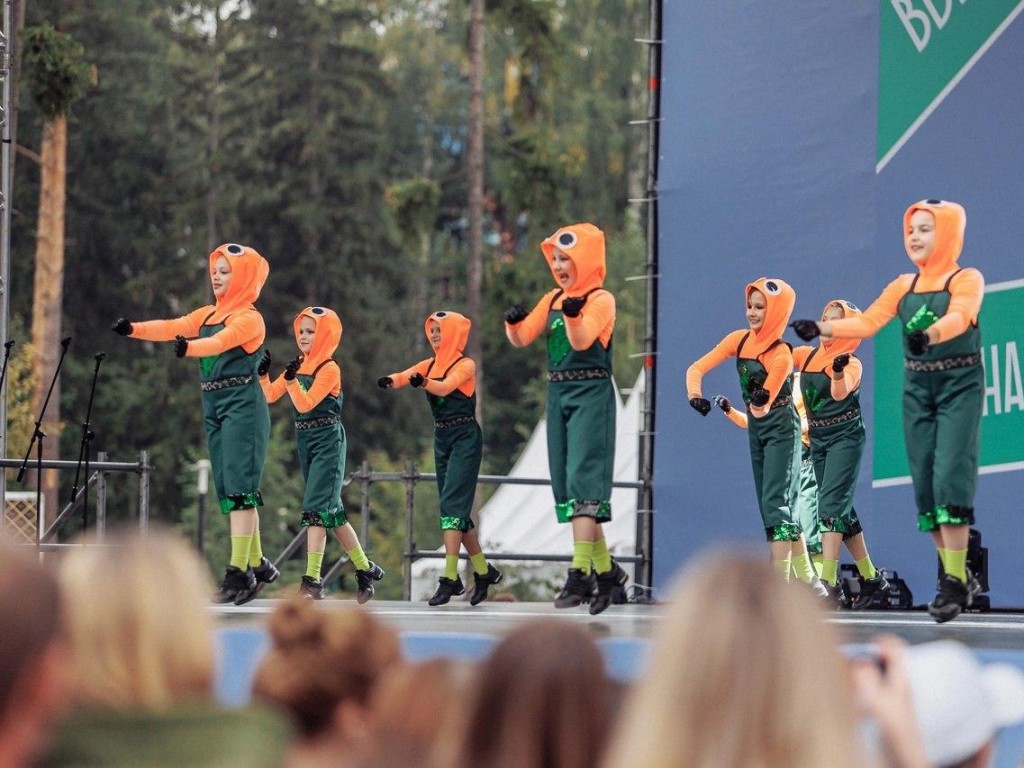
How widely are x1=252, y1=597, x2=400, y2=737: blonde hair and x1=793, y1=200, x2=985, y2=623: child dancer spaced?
4.26 m

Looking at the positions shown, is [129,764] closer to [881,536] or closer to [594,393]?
[594,393]

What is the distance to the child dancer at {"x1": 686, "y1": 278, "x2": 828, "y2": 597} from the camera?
8.72m

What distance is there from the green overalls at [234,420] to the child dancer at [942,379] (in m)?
3.10

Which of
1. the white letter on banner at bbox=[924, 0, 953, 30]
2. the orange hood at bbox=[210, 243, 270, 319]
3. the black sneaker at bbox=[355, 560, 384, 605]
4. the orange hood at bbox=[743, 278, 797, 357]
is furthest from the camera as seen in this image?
the white letter on banner at bbox=[924, 0, 953, 30]

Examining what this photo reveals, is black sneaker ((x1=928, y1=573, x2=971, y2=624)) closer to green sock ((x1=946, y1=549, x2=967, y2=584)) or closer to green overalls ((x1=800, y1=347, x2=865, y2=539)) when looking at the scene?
green sock ((x1=946, y1=549, x2=967, y2=584))

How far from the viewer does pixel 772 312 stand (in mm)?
8750

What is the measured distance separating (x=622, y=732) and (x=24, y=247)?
2770 centimetres

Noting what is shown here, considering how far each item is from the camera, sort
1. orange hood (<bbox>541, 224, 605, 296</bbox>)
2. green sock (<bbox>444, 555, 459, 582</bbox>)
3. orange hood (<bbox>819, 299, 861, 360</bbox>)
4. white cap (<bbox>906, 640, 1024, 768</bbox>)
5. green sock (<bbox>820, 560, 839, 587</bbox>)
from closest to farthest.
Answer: white cap (<bbox>906, 640, 1024, 768</bbox>), orange hood (<bbox>541, 224, 605, 296</bbox>), green sock (<bbox>820, 560, 839, 587</bbox>), orange hood (<bbox>819, 299, 861, 360</bbox>), green sock (<bbox>444, 555, 459, 582</bbox>)

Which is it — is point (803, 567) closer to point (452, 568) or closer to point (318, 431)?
point (452, 568)

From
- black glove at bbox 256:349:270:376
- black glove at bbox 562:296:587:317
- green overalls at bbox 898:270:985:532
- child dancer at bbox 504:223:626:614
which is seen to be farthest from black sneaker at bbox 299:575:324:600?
green overalls at bbox 898:270:985:532

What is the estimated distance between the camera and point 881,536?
1060 centimetres

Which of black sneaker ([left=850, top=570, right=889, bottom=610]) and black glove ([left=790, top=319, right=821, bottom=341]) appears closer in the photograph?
black glove ([left=790, top=319, right=821, bottom=341])

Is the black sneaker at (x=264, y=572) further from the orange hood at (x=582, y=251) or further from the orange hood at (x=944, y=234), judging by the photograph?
the orange hood at (x=944, y=234)

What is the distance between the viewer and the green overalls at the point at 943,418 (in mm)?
7031
